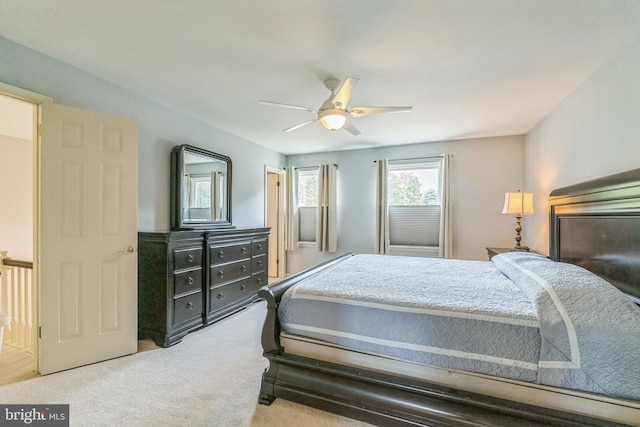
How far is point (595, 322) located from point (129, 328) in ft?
10.7

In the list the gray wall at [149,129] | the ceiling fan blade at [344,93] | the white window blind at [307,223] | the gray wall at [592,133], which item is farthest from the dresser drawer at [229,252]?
the gray wall at [592,133]

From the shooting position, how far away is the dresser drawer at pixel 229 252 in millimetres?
3107

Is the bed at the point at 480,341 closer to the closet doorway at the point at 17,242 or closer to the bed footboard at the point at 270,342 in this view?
the bed footboard at the point at 270,342

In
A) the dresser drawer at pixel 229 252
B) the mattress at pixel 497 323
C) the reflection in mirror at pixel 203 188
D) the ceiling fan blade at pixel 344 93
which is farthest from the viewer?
the reflection in mirror at pixel 203 188

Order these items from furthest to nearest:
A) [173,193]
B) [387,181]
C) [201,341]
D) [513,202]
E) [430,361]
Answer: [387,181] → [513,202] → [173,193] → [201,341] → [430,361]

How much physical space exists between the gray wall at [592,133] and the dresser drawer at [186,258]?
368 cm

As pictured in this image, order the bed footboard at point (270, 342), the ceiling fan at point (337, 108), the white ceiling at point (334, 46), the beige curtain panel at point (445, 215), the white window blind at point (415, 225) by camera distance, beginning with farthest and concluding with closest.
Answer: the white window blind at point (415, 225)
the beige curtain panel at point (445, 215)
the ceiling fan at point (337, 108)
the bed footboard at point (270, 342)
the white ceiling at point (334, 46)

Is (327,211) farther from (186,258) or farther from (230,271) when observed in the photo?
(186,258)

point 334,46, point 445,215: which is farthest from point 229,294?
point 445,215

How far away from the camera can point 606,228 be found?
1880 millimetres

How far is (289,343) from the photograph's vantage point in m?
1.78

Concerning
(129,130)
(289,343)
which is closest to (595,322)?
(289,343)

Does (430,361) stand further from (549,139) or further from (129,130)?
(549,139)

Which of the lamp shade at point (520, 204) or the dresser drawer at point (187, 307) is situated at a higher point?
the lamp shade at point (520, 204)
